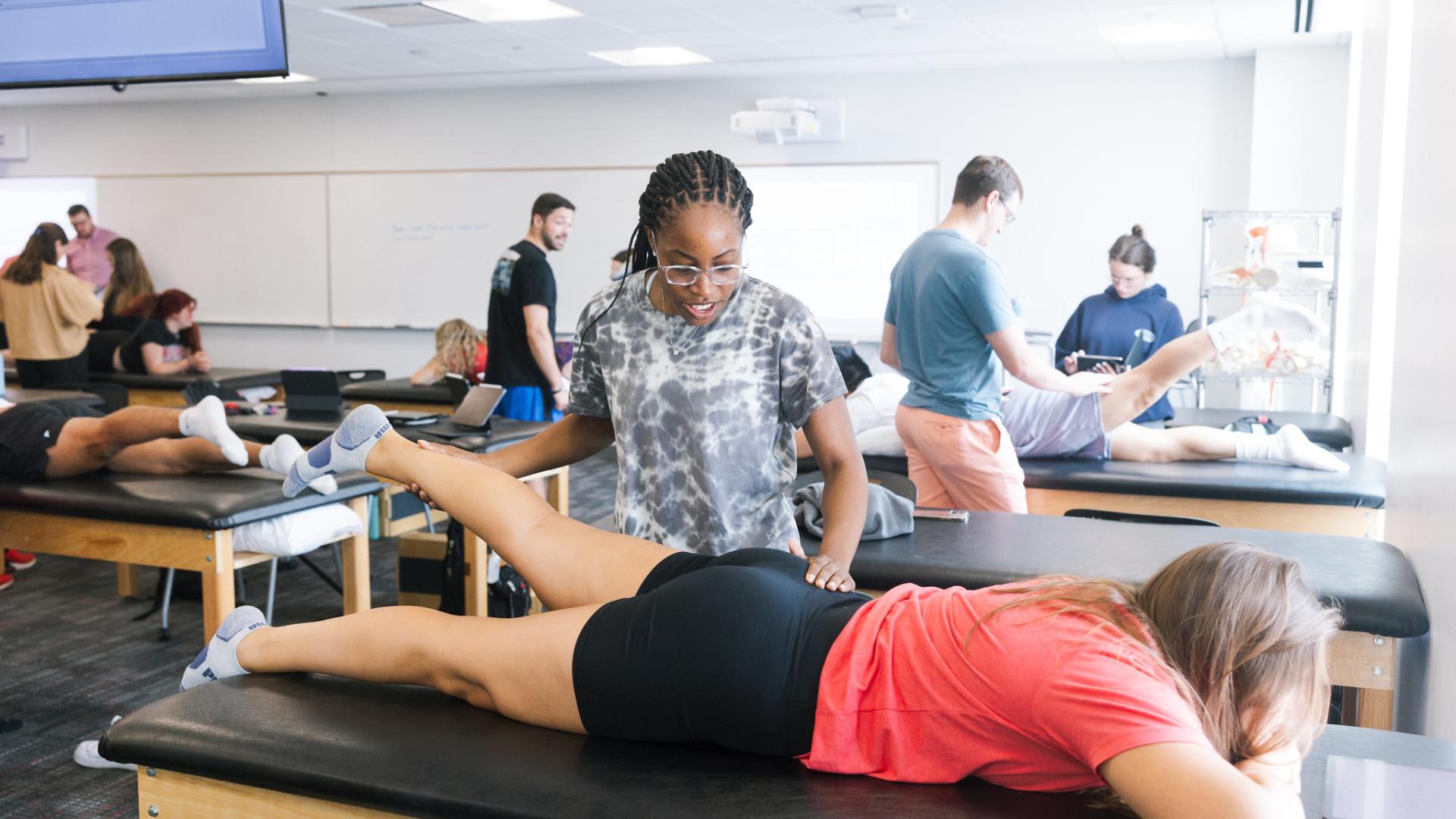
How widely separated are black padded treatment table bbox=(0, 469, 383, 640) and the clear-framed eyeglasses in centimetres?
147

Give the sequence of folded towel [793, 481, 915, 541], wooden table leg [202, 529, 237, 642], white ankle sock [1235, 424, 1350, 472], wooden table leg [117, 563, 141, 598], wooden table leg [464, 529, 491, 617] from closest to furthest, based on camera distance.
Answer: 1. folded towel [793, 481, 915, 541]
2. wooden table leg [202, 529, 237, 642]
3. white ankle sock [1235, 424, 1350, 472]
4. wooden table leg [464, 529, 491, 617]
5. wooden table leg [117, 563, 141, 598]

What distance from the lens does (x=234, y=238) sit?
8664mm

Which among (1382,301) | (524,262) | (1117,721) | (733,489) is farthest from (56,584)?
(1382,301)

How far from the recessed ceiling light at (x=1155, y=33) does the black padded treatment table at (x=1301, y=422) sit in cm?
236

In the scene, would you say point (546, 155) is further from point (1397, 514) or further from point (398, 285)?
point (1397, 514)

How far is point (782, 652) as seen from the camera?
4.38ft

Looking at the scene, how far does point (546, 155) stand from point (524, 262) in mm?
4002

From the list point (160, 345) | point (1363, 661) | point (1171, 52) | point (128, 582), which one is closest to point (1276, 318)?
point (1363, 661)

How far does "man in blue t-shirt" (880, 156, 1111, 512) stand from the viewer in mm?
2525

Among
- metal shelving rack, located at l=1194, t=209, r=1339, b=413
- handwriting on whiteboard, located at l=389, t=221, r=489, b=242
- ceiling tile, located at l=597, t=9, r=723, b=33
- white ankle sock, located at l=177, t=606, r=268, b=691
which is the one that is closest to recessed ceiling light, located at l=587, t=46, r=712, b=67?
ceiling tile, located at l=597, t=9, r=723, b=33

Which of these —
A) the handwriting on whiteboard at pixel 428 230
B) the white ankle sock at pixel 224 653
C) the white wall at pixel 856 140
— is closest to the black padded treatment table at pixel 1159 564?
the white ankle sock at pixel 224 653

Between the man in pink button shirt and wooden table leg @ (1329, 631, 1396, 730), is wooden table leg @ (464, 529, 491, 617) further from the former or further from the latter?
the man in pink button shirt

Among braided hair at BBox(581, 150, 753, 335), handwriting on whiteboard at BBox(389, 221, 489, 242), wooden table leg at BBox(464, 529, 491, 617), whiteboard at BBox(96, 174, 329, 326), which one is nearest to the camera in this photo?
braided hair at BBox(581, 150, 753, 335)

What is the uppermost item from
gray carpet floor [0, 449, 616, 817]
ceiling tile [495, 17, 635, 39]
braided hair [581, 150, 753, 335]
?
ceiling tile [495, 17, 635, 39]
